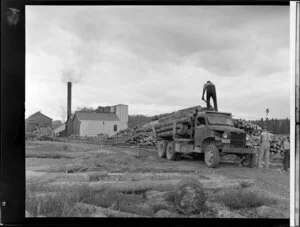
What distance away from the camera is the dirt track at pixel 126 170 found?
4.57 meters

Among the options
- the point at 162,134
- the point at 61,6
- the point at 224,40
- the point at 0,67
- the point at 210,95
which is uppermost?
the point at 61,6

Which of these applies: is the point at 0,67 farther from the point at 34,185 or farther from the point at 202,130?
the point at 202,130

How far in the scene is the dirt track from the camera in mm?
4570

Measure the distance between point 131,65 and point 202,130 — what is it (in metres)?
1.11

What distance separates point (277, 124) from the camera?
4.58 metres

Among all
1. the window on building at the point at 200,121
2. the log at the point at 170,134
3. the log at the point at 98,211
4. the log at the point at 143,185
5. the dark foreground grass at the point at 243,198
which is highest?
the window on building at the point at 200,121

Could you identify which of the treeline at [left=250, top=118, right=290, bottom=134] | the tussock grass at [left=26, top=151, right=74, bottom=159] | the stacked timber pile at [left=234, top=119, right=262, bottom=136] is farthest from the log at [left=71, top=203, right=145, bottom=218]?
the treeline at [left=250, top=118, right=290, bottom=134]

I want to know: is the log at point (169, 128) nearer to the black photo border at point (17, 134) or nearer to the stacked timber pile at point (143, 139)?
the stacked timber pile at point (143, 139)

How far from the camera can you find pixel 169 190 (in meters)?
4.59

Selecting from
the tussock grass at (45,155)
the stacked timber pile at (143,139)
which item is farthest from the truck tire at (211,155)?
the tussock grass at (45,155)

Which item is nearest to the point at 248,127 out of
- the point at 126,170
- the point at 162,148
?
the point at 162,148

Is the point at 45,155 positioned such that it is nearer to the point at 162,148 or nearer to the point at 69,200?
the point at 69,200

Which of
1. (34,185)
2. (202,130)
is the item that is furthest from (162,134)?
(34,185)

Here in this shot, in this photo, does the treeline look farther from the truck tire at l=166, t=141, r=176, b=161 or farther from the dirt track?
the truck tire at l=166, t=141, r=176, b=161
